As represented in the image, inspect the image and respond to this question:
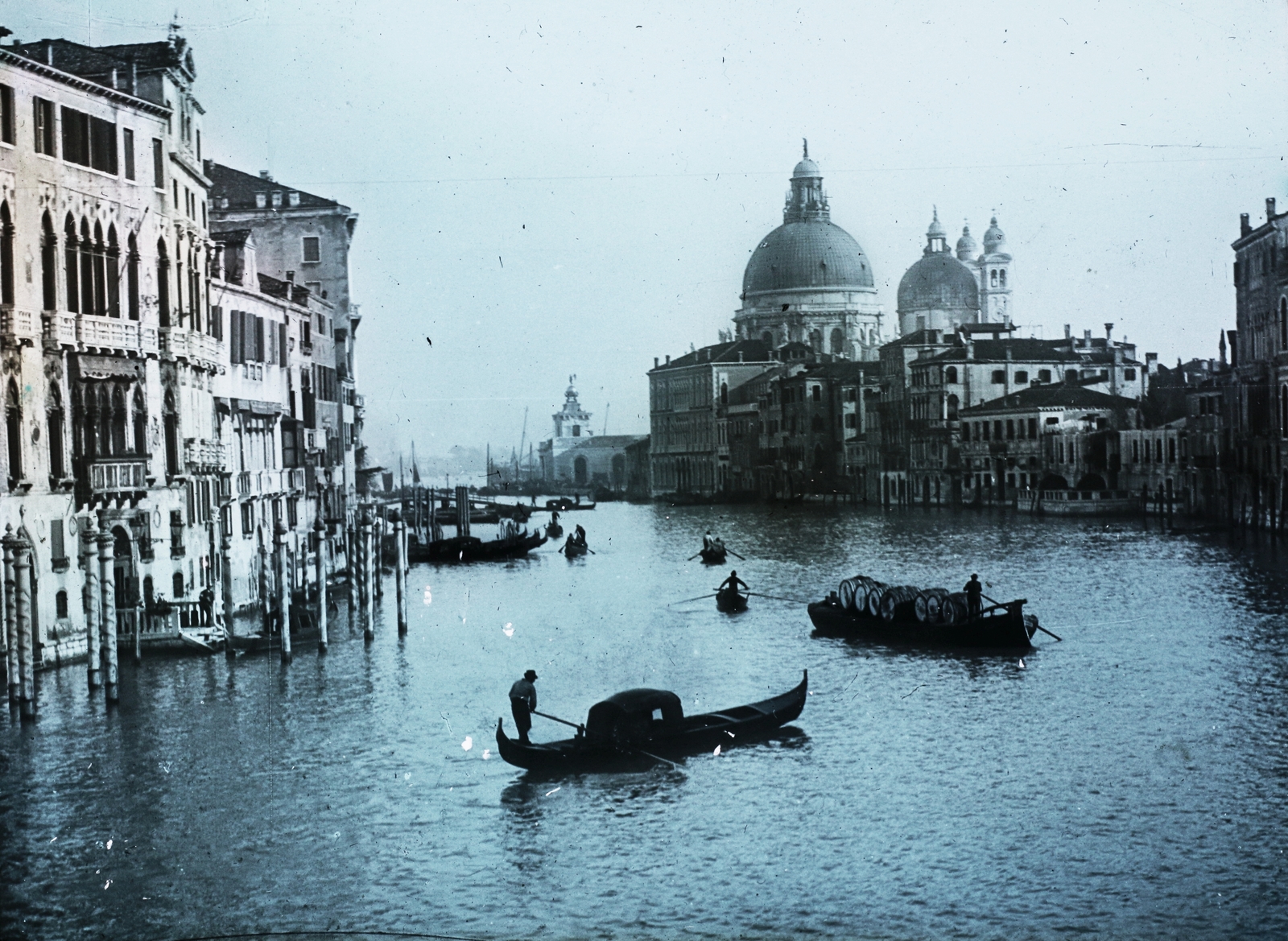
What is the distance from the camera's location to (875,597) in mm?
16625

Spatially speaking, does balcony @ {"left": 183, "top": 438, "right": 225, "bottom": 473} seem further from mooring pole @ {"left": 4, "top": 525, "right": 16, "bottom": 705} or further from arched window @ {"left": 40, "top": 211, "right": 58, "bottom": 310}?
mooring pole @ {"left": 4, "top": 525, "right": 16, "bottom": 705}

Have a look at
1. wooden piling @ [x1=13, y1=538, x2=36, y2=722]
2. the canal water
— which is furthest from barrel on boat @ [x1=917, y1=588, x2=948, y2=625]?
wooden piling @ [x1=13, y1=538, x2=36, y2=722]

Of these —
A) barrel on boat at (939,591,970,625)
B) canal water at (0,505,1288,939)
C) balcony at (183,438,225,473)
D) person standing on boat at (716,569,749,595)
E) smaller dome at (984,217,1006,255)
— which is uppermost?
smaller dome at (984,217,1006,255)

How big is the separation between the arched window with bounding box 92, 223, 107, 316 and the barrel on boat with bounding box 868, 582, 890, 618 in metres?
7.85

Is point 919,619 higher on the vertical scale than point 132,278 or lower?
lower

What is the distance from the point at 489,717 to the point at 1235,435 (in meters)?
19.3

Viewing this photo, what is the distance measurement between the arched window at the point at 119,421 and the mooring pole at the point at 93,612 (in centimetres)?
91

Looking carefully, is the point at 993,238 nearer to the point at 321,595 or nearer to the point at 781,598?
the point at 781,598

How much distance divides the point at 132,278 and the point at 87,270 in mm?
418

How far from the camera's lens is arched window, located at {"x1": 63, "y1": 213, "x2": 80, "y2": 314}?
40.2 ft

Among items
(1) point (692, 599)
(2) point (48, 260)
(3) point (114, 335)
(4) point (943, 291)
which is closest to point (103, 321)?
(3) point (114, 335)

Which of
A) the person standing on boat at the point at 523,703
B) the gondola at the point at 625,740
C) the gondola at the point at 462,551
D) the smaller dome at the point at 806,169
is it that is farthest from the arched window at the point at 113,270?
the gondola at the point at 462,551

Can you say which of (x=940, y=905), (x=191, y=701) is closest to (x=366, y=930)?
(x=940, y=905)

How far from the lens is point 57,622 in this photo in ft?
41.4
